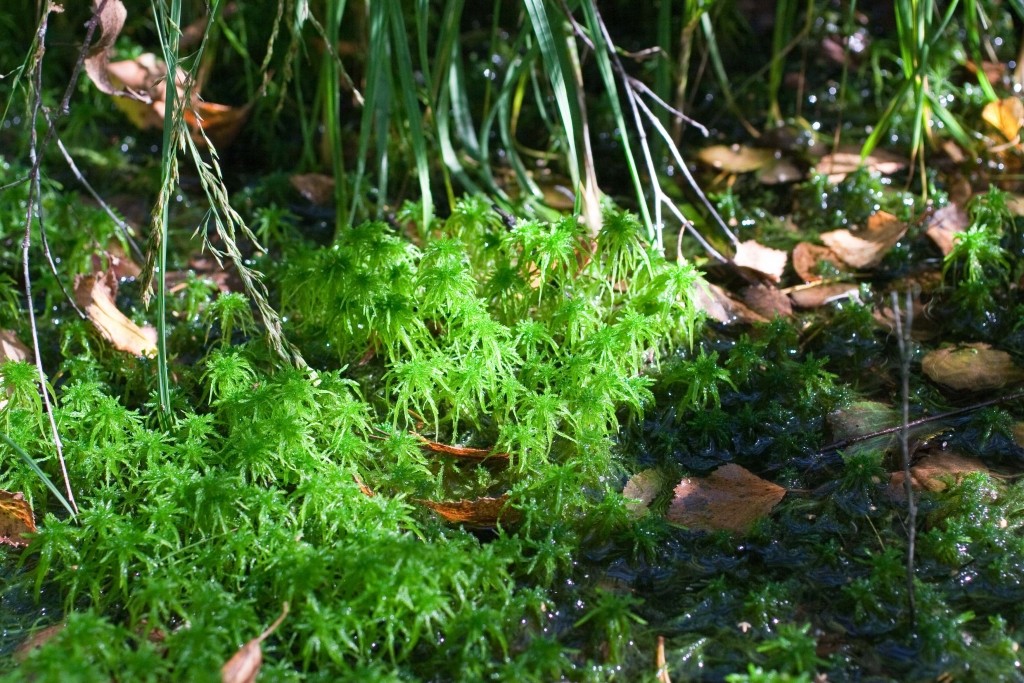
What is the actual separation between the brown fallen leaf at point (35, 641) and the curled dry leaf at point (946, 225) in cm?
254

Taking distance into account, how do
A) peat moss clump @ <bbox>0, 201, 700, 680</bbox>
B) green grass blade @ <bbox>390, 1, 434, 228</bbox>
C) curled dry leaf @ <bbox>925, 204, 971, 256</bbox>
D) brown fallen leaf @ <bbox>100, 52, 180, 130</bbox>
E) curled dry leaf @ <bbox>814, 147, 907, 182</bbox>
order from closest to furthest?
peat moss clump @ <bbox>0, 201, 700, 680</bbox> → green grass blade @ <bbox>390, 1, 434, 228</bbox> → curled dry leaf @ <bbox>925, 204, 971, 256</bbox> → curled dry leaf @ <bbox>814, 147, 907, 182</bbox> → brown fallen leaf @ <bbox>100, 52, 180, 130</bbox>

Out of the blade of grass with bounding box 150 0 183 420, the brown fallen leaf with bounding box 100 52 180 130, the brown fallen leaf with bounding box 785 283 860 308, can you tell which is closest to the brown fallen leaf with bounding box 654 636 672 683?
the blade of grass with bounding box 150 0 183 420

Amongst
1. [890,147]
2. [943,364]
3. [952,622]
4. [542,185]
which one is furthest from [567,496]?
[890,147]

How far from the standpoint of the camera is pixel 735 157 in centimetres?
344

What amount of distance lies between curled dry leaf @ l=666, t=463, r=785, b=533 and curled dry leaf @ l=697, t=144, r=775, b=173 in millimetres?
1555

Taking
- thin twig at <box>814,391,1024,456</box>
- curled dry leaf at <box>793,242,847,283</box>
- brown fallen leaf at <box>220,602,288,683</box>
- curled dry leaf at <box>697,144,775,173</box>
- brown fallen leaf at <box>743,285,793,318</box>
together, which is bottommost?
thin twig at <box>814,391,1024,456</box>

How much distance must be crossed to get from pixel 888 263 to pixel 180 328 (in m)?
2.14

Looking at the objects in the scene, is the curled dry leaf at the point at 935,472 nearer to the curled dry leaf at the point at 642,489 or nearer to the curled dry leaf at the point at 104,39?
the curled dry leaf at the point at 642,489

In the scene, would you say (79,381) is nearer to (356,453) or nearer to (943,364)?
(356,453)

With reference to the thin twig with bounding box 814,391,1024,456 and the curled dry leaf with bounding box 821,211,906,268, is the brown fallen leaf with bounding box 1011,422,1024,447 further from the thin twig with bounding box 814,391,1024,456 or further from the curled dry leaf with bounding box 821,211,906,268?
the curled dry leaf with bounding box 821,211,906,268

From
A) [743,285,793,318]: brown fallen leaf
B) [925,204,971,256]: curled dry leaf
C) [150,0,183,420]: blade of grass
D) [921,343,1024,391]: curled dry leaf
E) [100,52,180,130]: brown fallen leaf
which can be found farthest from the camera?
[100,52,180,130]: brown fallen leaf

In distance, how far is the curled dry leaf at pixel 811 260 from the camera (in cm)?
288

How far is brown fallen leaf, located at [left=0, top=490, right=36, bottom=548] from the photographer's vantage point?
6.63 ft

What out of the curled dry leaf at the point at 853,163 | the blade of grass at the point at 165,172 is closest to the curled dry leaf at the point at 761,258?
the curled dry leaf at the point at 853,163
